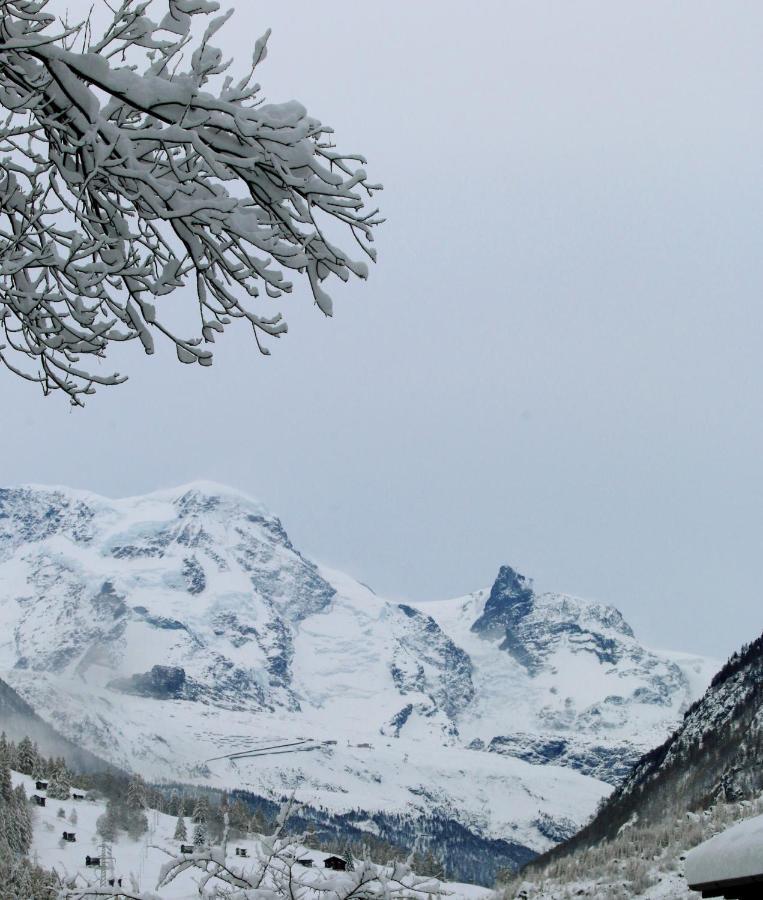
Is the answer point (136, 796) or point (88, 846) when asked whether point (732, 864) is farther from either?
point (136, 796)

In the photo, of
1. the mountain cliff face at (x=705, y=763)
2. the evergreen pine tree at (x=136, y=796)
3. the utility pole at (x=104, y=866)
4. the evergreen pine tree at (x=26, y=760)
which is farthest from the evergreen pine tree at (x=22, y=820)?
the mountain cliff face at (x=705, y=763)

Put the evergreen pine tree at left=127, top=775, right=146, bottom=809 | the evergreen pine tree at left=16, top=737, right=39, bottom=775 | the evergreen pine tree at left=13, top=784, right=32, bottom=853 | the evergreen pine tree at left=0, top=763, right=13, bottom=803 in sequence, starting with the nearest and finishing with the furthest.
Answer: the evergreen pine tree at left=0, top=763, right=13, bottom=803
the evergreen pine tree at left=13, top=784, right=32, bottom=853
the evergreen pine tree at left=16, top=737, right=39, bottom=775
the evergreen pine tree at left=127, top=775, right=146, bottom=809

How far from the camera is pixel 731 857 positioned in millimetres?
3668

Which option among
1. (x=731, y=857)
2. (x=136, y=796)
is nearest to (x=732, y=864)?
(x=731, y=857)

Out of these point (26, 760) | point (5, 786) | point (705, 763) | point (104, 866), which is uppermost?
point (705, 763)

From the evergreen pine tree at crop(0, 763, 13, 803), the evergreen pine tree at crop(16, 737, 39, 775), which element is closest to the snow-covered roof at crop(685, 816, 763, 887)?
the evergreen pine tree at crop(0, 763, 13, 803)

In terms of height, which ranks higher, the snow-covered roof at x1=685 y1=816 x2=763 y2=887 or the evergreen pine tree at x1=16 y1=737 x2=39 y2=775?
the snow-covered roof at x1=685 y1=816 x2=763 y2=887

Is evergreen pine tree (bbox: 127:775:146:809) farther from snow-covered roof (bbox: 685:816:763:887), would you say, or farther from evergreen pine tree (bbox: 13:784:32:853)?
snow-covered roof (bbox: 685:816:763:887)

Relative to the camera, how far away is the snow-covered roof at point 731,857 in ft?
11.8

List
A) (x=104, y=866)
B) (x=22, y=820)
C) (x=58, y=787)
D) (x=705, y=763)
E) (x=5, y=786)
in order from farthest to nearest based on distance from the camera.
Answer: (x=58, y=787), (x=22, y=820), (x=5, y=786), (x=705, y=763), (x=104, y=866)

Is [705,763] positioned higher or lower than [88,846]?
higher

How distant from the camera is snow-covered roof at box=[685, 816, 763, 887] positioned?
3.59 metres

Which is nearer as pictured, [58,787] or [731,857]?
[731,857]

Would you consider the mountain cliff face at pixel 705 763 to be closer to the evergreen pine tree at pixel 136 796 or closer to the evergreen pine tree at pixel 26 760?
the evergreen pine tree at pixel 136 796
